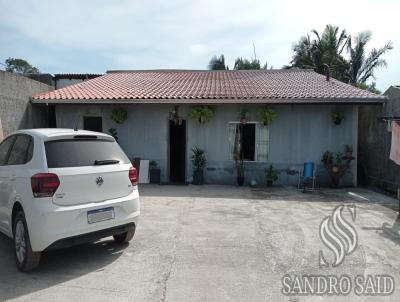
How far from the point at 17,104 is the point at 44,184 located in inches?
311

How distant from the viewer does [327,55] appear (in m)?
26.5

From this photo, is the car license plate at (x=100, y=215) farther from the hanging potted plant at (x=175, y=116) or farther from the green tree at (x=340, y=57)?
the green tree at (x=340, y=57)

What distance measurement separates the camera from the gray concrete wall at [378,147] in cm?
1054

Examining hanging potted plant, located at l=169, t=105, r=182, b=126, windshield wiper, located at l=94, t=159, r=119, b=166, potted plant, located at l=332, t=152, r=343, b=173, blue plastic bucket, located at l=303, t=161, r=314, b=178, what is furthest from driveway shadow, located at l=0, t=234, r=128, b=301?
potted plant, located at l=332, t=152, r=343, b=173

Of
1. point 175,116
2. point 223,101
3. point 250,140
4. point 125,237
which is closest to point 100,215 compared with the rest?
point 125,237

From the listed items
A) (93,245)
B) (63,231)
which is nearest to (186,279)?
(63,231)

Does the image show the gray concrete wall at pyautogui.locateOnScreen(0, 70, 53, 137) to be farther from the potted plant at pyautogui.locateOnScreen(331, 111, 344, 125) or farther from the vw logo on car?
the potted plant at pyautogui.locateOnScreen(331, 111, 344, 125)

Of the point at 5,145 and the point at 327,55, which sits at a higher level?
the point at 327,55

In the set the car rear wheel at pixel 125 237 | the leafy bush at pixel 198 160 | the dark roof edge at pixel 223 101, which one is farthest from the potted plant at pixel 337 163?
the car rear wheel at pixel 125 237

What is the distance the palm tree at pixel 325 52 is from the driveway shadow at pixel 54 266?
2487 cm

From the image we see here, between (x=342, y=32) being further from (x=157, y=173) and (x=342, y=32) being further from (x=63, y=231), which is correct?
(x=63, y=231)

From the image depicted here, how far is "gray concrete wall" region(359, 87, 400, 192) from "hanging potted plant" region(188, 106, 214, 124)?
221 inches

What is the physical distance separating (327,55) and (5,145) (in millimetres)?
25758

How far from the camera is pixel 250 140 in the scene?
12039mm
